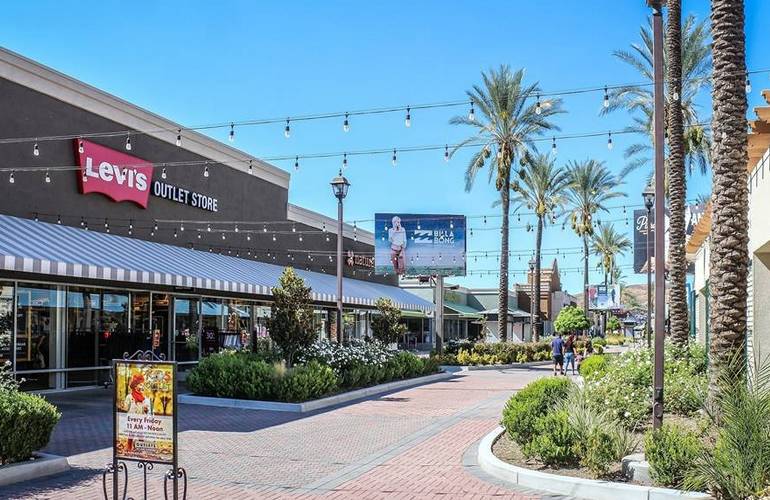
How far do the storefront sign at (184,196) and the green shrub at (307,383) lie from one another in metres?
8.86

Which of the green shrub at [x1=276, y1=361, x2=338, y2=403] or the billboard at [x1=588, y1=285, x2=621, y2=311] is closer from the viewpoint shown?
the green shrub at [x1=276, y1=361, x2=338, y2=403]

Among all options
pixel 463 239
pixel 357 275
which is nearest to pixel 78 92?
pixel 463 239

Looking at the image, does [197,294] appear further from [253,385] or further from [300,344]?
[253,385]

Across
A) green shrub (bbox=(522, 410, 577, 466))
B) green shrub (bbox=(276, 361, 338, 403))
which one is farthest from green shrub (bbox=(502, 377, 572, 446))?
green shrub (bbox=(276, 361, 338, 403))

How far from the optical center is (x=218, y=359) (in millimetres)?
18547

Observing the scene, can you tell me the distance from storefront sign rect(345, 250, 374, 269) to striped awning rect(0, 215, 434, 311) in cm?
1210

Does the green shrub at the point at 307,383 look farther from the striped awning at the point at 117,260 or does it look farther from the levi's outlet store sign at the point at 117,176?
the levi's outlet store sign at the point at 117,176

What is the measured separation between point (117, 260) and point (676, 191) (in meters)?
13.7

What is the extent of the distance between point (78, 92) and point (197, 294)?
797 cm

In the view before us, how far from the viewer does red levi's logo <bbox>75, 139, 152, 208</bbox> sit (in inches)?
830

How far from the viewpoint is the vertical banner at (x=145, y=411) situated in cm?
748

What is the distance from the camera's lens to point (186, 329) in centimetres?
2588

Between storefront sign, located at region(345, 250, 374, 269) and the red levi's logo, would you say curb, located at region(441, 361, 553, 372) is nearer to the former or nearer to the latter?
storefront sign, located at region(345, 250, 374, 269)

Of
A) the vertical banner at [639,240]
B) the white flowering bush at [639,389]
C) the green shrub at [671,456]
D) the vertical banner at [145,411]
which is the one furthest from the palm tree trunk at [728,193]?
the vertical banner at [639,240]
